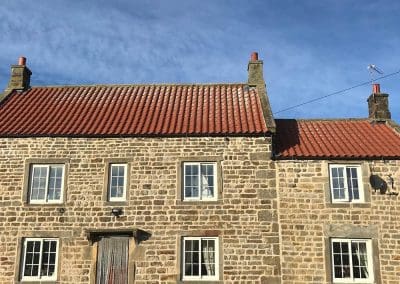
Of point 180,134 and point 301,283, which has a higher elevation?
point 180,134

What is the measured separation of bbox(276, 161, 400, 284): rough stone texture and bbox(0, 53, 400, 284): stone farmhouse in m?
0.04

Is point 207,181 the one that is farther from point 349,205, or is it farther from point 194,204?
point 349,205

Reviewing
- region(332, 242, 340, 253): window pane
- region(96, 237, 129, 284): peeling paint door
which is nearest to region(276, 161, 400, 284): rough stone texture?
region(332, 242, 340, 253): window pane

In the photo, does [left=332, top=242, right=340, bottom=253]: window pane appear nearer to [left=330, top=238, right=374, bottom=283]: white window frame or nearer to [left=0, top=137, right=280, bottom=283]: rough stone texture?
[left=330, top=238, right=374, bottom=283]: white window frame

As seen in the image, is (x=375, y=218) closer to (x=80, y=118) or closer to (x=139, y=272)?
(x=139, y=272)

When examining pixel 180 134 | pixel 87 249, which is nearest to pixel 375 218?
pixel 180 134

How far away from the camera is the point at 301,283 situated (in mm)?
16672

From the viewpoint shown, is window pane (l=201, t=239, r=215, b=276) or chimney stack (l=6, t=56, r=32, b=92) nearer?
window pane (l=201, t=239, r=215, b=276)

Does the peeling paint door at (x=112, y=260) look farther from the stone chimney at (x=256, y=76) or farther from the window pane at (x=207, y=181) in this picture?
the stone chimney at (x=256, y=76)

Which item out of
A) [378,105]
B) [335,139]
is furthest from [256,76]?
[378,105]

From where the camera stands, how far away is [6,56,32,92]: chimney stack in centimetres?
2296

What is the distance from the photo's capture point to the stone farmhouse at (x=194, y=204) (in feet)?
55.8

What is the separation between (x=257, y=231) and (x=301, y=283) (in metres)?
2.22

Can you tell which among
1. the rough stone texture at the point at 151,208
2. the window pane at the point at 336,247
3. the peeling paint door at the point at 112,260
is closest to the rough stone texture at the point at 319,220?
the window pane at the point at 336,247
